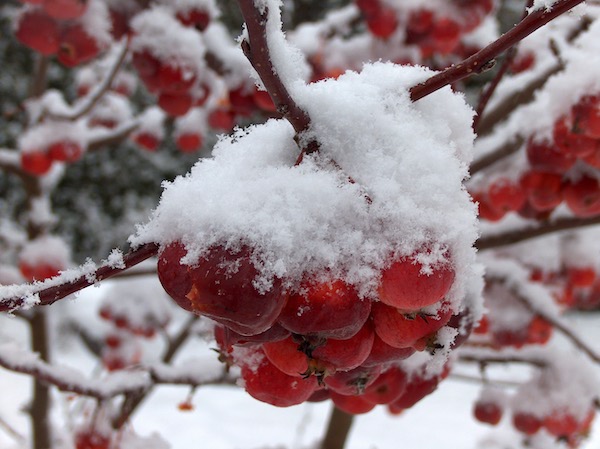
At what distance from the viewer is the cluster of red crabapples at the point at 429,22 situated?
1055mm

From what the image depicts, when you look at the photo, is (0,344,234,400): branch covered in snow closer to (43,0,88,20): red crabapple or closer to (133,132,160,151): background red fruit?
(43,0,88,20): red crabapple

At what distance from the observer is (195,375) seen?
66cm

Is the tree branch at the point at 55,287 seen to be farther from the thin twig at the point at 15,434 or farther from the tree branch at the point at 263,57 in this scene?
the thin twig at the point at 15,434

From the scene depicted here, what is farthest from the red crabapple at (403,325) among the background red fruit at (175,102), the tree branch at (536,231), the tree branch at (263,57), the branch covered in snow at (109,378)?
the background red fruit at (175,102)

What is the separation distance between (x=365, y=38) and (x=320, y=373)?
1271 millimetres

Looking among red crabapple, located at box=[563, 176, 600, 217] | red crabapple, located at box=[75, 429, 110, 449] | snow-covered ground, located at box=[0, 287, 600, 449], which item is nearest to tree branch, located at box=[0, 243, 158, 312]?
red crabapple, located at box=[75, 429, 110, 449]

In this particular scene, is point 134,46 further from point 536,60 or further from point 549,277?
point 549,277

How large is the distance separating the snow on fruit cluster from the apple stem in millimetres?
616

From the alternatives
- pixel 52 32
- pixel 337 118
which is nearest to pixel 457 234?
pixel 337 118

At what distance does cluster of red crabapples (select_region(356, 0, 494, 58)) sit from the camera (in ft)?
3.46

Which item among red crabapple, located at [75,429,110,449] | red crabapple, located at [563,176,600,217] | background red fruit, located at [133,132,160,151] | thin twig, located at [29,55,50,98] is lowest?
red crabapple, located at [75,429,110,449]

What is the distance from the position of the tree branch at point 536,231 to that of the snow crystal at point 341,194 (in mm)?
574

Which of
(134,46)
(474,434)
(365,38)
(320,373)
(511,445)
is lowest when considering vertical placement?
(320,373)

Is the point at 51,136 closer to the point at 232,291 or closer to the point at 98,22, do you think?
the point at 98,22
